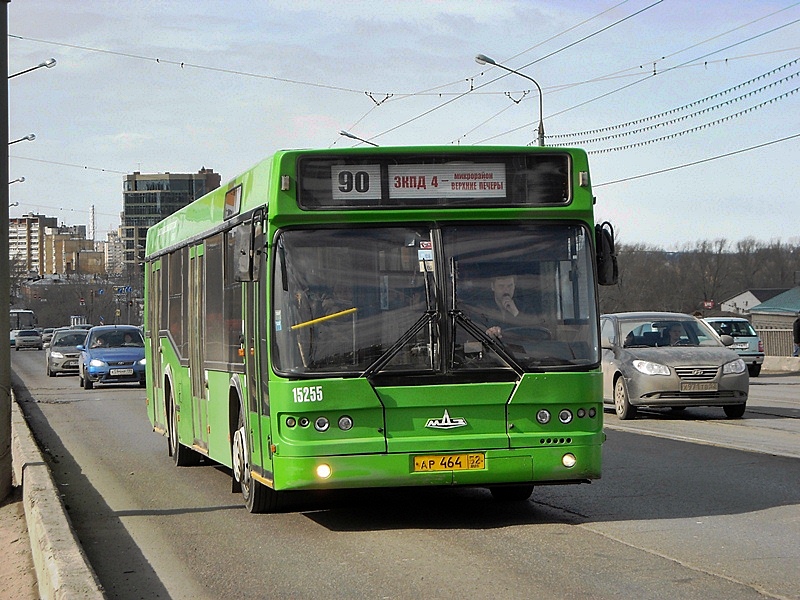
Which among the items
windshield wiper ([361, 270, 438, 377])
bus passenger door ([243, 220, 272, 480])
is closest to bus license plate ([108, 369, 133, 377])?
bus passenger door ([243, 220, 272, 480])

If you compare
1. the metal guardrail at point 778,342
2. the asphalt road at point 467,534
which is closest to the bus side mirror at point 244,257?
the asphalt road at point 467,534

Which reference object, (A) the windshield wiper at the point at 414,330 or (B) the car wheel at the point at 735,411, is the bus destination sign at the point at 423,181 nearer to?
(A) the windshield wiper at the point at 414,330

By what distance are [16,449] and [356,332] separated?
667 centimetres

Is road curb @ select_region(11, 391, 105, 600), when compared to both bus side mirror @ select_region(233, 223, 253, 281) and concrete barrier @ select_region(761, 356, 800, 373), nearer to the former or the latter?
bus side mirror @ select_region(233, 223, 253, 281)

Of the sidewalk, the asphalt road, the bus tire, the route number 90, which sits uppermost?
the route number 90

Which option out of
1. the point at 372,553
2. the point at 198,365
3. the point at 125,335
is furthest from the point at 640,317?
the point at 125,335

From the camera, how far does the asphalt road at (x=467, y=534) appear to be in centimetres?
693

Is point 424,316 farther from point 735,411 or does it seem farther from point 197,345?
point 735,411

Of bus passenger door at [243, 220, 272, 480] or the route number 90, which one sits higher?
A: the route number 90

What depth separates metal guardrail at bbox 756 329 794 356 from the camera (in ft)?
152

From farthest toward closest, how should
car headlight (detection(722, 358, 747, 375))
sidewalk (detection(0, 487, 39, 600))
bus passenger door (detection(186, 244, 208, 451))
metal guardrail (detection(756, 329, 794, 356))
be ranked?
metal guardrail (detection(756, 329, 794, 356)) < car headlight (detection(722, 358, 747, 375)) < bus passenger door (detection(186, 244, 208, 451)) < sidewalk (detection(0, 487, 39, 600))

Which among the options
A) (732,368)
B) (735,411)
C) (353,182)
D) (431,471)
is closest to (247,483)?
(431,471)

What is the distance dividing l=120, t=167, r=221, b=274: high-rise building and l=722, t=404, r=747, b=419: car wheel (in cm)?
7724

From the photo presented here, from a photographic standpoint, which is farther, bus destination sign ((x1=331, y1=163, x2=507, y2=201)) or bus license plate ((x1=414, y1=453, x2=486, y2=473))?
bus destination sign ((x1=331, y1=163, x2=507, y2=201))
